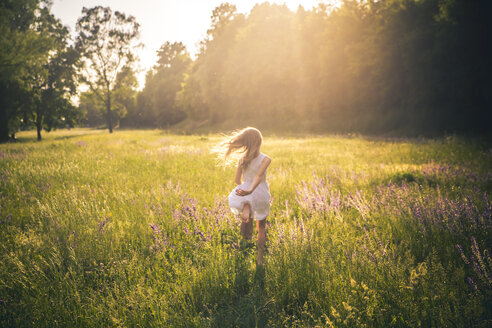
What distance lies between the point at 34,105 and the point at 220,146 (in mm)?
33533

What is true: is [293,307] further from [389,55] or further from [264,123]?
[264,123]

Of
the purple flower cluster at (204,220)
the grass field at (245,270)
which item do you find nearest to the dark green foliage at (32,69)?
the grass field at (245,270)

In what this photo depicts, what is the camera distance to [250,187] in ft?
9.36

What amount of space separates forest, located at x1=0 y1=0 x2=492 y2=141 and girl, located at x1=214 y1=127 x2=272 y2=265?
776 inches

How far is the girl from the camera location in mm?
2656

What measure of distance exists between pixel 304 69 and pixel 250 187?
31.1 metres

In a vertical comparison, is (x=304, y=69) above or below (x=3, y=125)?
above

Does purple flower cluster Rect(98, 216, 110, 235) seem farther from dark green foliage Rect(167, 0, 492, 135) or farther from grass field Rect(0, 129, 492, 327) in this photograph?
dark green foliage Rect(167, 0, 492, 135)

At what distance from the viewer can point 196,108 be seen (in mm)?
54312

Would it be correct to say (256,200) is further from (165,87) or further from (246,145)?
(165,87)

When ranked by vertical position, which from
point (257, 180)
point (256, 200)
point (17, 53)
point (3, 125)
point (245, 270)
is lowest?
point (245, 270)

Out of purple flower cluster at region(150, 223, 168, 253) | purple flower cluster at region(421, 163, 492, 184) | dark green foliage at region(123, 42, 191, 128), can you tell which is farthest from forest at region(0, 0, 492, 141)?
purple flower cluster at region(150, 223, 168, 253)

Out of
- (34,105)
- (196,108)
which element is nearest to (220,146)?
(34,105)

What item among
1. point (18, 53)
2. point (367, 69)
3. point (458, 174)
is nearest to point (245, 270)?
point (458, 174)
